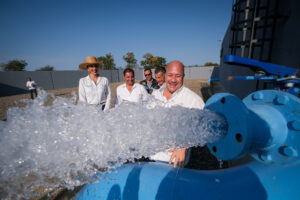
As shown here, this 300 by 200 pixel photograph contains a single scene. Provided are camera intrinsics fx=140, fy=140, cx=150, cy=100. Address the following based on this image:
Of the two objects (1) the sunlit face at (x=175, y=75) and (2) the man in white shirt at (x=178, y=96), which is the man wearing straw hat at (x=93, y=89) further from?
(1) the sunlit face at (x=175, y=75)

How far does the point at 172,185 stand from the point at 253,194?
0.58m

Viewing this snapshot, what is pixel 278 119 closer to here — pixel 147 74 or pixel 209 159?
pixel 209 159

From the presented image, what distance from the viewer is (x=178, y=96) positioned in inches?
68.3

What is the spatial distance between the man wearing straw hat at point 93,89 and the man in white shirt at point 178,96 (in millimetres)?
1910

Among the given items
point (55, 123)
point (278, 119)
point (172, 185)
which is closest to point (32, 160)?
point (55, 123)

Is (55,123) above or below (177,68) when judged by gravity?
below

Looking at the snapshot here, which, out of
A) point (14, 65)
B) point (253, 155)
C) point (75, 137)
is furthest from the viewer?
point (14, 65)

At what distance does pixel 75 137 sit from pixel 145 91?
2588 mm

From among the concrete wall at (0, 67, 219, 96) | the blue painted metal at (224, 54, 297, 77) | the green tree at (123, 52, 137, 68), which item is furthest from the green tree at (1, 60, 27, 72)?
the blue painted metal at (224, 54, 297, 77)

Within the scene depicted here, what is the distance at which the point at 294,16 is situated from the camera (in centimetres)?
257

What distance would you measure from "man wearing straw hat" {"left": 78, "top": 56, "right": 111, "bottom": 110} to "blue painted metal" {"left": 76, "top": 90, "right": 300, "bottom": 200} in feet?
7.55

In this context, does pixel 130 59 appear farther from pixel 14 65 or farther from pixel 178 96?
pixel 178 96

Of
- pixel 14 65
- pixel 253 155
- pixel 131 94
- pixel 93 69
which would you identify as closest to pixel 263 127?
pixel 253 155

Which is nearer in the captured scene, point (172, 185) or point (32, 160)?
point (32, 160)
